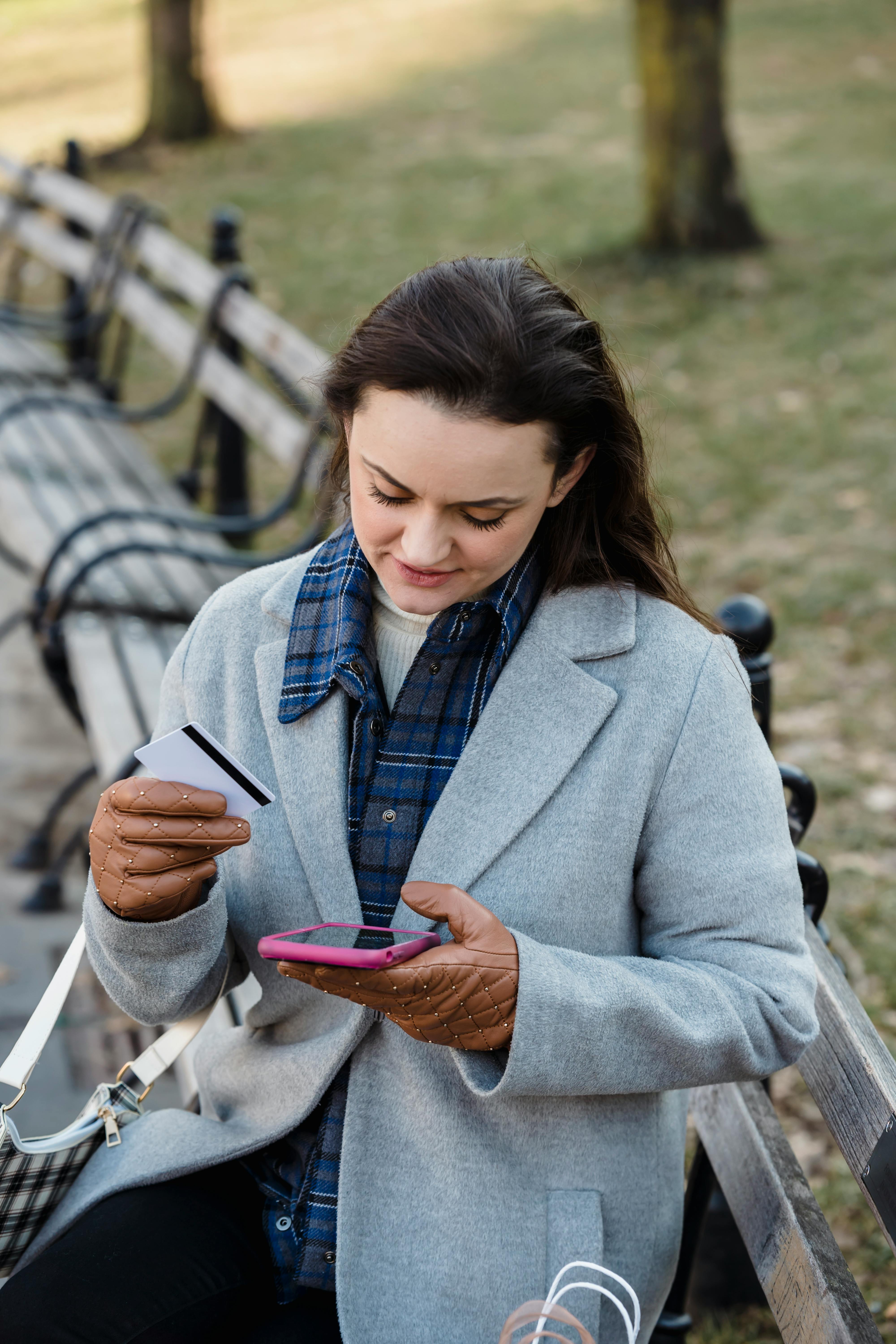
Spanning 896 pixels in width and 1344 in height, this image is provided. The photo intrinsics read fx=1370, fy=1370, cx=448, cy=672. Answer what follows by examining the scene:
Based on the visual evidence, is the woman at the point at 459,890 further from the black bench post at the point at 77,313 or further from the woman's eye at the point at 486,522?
the black bench post at the point at 77,313

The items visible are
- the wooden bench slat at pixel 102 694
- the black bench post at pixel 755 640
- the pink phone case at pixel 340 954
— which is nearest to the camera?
the pink phone case at pixel 340 954

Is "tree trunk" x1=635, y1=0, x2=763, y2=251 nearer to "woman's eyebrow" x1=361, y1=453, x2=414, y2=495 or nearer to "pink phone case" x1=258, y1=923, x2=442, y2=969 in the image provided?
"woman's eyebrow" x1=361, y1=453, x2=414, y2=495

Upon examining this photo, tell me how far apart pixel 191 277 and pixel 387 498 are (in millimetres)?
3731

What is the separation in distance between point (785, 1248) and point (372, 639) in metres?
0.91

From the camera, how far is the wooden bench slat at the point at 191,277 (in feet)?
13.0

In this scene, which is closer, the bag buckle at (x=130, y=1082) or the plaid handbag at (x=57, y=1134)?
the plaid handbag at (x=57, y=1134)

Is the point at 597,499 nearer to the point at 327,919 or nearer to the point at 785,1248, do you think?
the point at 327,919

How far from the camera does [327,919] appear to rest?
1725 mm

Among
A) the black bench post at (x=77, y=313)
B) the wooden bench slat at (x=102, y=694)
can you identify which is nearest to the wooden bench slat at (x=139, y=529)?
the wooden bench slat at (x=102, y=694)

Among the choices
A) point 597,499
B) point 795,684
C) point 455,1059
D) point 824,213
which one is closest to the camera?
point 455,1059

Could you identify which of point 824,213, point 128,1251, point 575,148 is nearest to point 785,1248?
point 128,1251

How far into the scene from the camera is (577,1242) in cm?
165

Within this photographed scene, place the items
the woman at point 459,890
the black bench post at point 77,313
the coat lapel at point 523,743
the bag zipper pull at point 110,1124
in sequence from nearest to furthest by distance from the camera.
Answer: the woman at point 459,890 → the coat lapel at point 523,743 → the bag zipper pull at point 110,1124 → the black bench post at point 77,313

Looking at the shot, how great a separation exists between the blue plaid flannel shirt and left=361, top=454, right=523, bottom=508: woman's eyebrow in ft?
0.58
